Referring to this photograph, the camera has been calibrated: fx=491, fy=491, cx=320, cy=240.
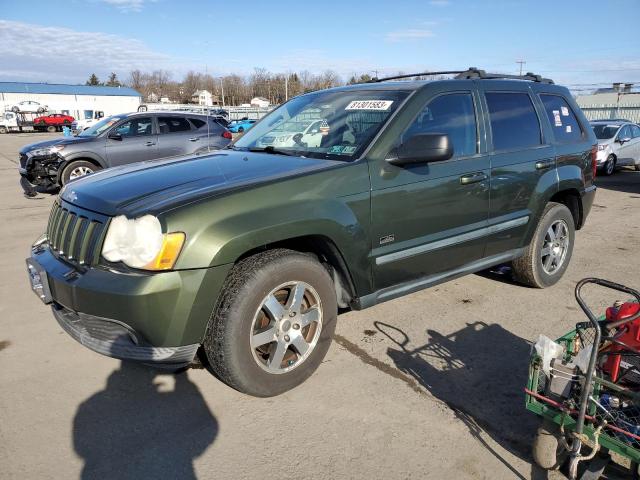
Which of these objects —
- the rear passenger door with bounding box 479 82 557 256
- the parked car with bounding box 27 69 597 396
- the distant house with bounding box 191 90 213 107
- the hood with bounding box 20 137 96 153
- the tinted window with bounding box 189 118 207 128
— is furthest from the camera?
the distant house with bounding box 191 90 213 107

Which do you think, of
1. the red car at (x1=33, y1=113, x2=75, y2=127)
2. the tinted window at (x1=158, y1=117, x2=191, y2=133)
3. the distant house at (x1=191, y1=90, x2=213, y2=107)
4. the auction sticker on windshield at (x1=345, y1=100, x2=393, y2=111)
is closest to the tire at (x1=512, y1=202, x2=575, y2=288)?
the auction sticker on windshield at (x1=345, y1=100, x2=393, y2=111)

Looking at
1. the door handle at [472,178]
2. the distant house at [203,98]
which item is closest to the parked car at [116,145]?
Answer: the door handle at [472,178]

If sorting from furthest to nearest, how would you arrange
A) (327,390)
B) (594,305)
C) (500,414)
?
(594,305) < (327,390) < (500,414)

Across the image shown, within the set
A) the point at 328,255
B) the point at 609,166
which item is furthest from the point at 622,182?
the point at 328,255

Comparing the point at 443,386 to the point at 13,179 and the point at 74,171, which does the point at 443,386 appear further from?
the point at 13,179

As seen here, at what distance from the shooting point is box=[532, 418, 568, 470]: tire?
2322 millimetres

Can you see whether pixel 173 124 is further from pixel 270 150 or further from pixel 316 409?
pixel 316 409

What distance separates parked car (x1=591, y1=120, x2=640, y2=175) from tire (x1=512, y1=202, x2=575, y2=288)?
1031cm

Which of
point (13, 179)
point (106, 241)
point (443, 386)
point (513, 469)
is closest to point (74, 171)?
point (13, 179)

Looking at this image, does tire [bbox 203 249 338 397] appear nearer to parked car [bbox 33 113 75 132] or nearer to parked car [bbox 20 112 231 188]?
parked car [bbox 20 112 231 188]

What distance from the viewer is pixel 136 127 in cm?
1038

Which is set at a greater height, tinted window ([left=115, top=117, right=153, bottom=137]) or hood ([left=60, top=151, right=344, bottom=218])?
tinted window ([left=115, top=117, right=153, bottom=137])

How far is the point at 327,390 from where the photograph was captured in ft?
10.1

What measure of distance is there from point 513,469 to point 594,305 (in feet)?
8.43
